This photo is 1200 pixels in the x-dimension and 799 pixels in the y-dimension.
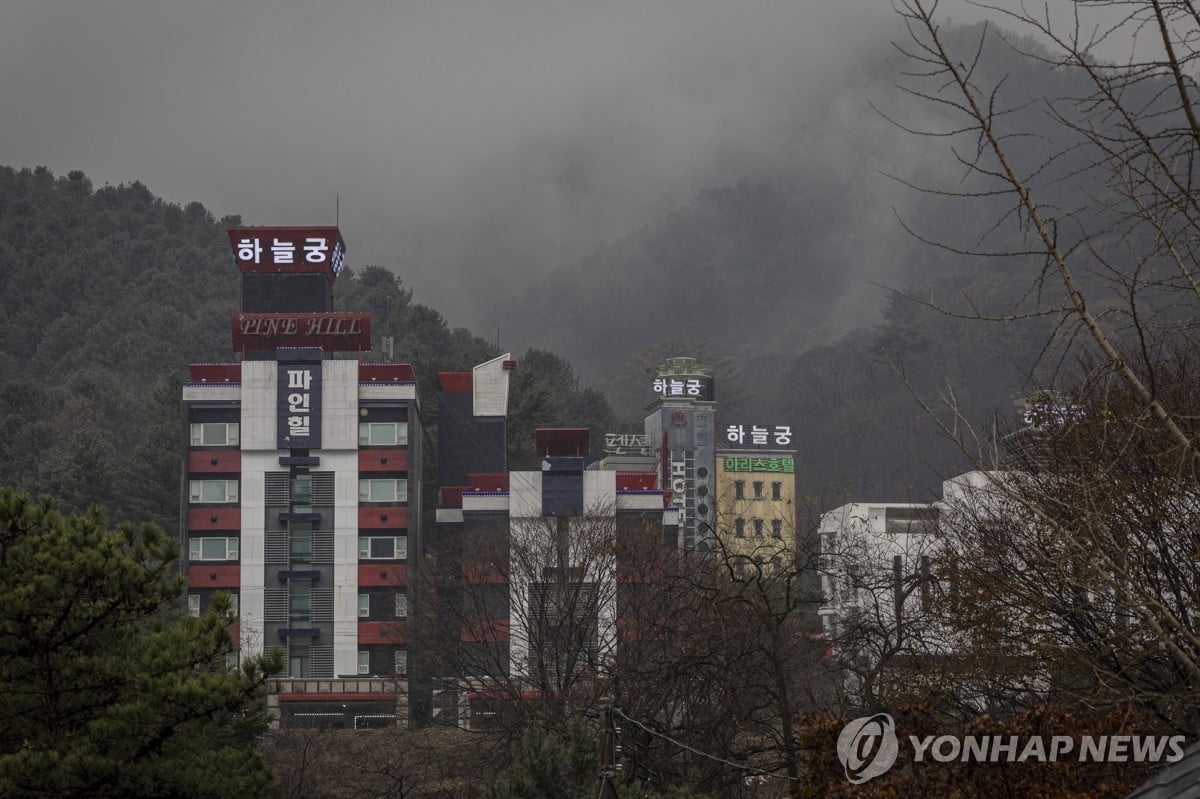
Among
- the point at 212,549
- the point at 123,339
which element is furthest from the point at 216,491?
the point at 123,339

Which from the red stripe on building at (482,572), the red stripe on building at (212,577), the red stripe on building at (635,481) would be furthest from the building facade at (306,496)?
the red stripe on building at (635,481)

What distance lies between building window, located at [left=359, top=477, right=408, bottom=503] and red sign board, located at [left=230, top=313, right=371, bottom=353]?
700cm

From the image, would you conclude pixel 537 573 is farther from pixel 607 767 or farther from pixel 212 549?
pixel 607 767

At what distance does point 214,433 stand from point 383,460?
8.76m

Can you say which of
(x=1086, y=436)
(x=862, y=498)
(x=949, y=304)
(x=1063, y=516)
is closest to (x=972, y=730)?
(x=1063, y=516)

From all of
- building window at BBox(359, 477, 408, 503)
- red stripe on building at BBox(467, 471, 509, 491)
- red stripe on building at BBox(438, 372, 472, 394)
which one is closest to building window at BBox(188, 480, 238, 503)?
building window at BBox(359, 477, 408, 503)

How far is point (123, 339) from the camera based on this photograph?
447ft

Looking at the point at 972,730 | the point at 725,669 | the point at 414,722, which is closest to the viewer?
the point at 972,730

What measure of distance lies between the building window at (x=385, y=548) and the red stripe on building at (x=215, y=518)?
6441mm

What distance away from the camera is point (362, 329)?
7050 cm

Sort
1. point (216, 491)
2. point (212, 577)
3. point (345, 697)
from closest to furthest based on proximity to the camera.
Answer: point (345, 697)
point (212, 577)
point (216, 491)

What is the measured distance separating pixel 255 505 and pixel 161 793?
5204cm

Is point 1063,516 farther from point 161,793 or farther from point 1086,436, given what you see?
point 161,793

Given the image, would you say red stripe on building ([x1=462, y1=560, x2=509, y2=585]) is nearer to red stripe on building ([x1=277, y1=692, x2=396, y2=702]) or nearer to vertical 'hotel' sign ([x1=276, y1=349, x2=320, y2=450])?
red stripe on building ([x1=277, y1=692, x2=396, y2=702])
